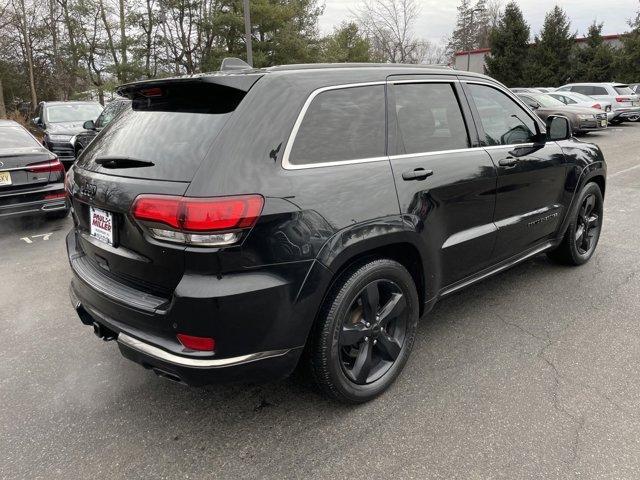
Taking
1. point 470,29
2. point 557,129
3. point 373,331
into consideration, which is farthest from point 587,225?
point 470,29

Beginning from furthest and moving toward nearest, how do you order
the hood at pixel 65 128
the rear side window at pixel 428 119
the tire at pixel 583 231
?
the hood at pixel 65 128 → the tire at pixel 583 231 → the rear side window at pixel 428 119

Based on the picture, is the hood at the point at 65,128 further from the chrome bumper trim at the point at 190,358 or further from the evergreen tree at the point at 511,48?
the evergreen tree at the point at 511,48

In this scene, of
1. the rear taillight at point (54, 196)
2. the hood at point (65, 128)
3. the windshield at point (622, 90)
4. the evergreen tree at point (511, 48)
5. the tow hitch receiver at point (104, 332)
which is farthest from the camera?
the evergreen tree at point (511, 48)

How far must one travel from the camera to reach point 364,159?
8.21 feet

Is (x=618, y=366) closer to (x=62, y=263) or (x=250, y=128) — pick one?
(x=250, y=128)

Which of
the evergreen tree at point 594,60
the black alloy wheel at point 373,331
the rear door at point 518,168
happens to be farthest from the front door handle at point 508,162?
the evergreen tree at point 594,60

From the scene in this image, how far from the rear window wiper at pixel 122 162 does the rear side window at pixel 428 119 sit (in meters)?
1.37

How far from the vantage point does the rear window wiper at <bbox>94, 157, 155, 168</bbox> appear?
2299 mm

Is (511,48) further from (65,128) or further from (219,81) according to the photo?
(219,81)

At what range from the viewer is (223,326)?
2.06 meters

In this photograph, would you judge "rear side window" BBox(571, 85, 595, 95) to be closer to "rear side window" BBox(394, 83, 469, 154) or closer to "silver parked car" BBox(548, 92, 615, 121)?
"silver parked car" BBox(548, 92, 615, 121)

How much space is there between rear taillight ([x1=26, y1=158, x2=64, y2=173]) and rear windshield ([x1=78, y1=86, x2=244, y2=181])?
388 centimetres

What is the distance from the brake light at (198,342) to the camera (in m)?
2.09

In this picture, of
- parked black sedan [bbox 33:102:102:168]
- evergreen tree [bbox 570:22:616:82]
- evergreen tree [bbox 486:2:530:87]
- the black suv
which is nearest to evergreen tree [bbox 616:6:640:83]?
evergreen tree [bbox 570:22:616:82]
